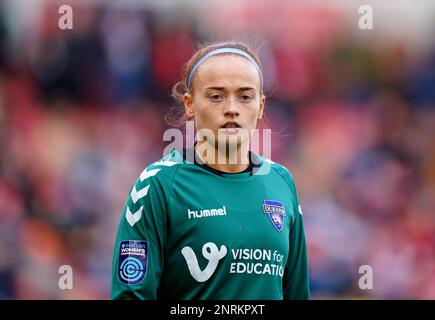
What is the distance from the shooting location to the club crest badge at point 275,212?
297 centimetres

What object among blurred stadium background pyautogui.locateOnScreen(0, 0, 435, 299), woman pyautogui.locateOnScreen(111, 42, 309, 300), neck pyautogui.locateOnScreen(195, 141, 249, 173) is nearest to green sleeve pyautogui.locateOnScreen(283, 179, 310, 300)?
woman pyautogui.locateOnScreen(111, 42, 309, 300)

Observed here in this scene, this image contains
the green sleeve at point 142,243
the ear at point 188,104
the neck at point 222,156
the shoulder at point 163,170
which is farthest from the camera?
the ear at point 188,104

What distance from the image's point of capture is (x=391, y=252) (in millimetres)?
7012

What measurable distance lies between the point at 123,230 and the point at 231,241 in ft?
1.39

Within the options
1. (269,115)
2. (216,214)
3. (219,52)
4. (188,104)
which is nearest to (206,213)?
(216,214)

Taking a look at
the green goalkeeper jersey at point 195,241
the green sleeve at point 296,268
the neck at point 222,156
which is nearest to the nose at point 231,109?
the neck at point 222,156

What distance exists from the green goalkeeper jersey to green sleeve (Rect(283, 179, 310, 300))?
169mm

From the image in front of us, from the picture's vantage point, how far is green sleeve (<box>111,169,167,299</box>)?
2758 millimetres

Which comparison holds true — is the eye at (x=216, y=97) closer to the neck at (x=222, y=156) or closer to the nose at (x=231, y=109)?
the nose at (x=231, y=109)

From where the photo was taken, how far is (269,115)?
6.92m

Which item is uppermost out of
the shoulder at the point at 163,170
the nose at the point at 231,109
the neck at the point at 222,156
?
the nose at the point at 231,109

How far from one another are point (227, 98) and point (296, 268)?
0.81m
